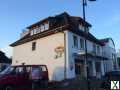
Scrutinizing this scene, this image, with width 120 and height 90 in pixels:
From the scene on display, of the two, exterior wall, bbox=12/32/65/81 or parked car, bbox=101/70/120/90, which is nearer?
parked car, bbox=101/70/120/90

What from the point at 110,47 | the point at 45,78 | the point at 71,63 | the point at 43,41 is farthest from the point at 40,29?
the point at 110,47

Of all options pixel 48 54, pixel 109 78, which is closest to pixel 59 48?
pixel 48 54

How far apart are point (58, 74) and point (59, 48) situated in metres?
3.24

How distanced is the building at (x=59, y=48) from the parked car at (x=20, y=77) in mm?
7069

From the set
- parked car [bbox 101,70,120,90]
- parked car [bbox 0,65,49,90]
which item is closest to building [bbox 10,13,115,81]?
parked car [bbox 101,70,120,90]

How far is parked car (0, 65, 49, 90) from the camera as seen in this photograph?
1764 centimetres

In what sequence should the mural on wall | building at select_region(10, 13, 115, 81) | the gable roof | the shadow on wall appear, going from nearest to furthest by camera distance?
the shadow on wall
building at select_region(10, 13, 115, 81)
the mural on wall
the gable roof

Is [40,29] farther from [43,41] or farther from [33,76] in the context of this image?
[33,76]

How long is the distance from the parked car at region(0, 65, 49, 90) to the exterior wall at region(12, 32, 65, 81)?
23.9 ft

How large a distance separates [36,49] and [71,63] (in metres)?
6.70

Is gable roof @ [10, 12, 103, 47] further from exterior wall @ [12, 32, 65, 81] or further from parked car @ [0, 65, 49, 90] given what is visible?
parked car @ [0, 65, 49, 90]

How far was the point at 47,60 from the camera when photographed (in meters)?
29.8

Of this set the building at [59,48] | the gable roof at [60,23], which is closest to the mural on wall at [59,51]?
the building at [59,48]

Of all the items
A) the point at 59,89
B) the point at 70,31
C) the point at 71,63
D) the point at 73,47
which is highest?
the point at 70,31
